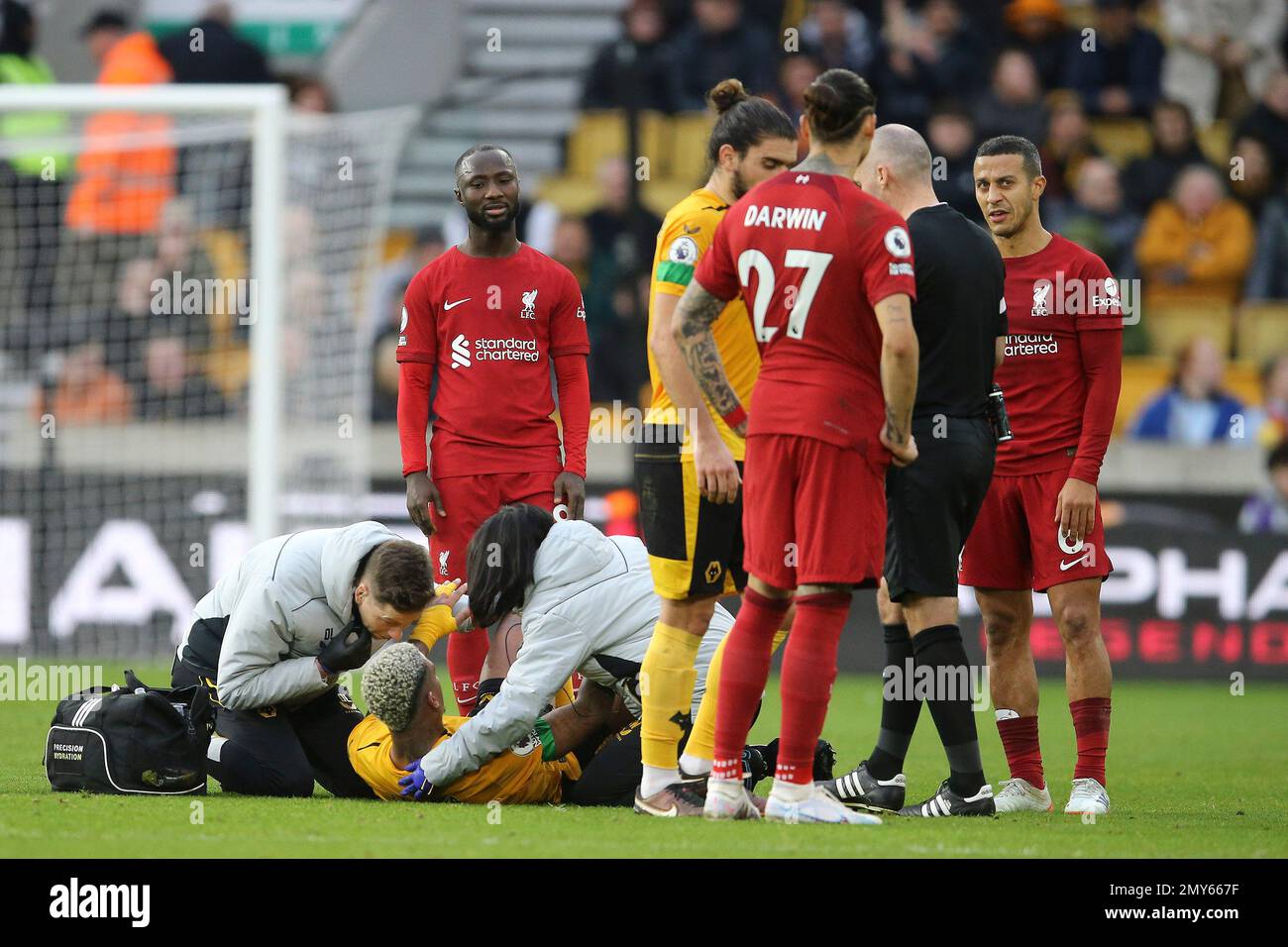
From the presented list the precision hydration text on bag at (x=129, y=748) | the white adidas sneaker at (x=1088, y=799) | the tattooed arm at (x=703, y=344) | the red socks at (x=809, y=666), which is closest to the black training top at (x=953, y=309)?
the tattooed arm at (x=703, y=344)

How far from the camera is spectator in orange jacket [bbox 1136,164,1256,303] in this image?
15.5 metres

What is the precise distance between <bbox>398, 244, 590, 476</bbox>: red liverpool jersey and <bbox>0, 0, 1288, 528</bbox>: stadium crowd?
17.4 ft

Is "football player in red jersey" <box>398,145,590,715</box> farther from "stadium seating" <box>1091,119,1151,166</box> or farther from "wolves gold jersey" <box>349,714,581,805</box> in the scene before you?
"stadium seating" <box>1091,119,1151,166</box>

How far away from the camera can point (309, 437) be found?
1168 centimetres

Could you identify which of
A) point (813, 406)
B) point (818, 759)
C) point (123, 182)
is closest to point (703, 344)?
point (813, 406)

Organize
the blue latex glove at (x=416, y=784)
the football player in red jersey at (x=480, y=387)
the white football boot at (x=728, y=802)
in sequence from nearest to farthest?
the white football boot at (x=728, y=802) < the blue latex glove at (x=416, y=784) < the football player in red jersey at (x=480, y=387)

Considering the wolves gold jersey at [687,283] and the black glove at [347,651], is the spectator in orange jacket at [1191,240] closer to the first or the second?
the wolves gold jersey at [687,283]

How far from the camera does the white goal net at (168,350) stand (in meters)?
10.9

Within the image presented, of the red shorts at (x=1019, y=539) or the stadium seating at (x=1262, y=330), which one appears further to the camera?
the stadium seating at (x=1262, y=330)

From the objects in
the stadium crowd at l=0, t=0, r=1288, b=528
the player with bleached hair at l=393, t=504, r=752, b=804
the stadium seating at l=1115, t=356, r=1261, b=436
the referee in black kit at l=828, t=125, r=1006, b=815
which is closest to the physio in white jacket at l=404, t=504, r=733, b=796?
the player with bleached hair at l=393, t=504, r=752, b=804

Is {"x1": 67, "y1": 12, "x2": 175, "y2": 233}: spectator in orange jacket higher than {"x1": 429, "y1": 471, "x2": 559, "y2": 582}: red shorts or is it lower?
higher

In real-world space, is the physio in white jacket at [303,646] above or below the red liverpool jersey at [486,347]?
below

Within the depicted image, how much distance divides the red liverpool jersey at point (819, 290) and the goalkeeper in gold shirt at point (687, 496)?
34 centimetres

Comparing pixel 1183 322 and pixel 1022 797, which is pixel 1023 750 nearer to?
pixel 1022 797
